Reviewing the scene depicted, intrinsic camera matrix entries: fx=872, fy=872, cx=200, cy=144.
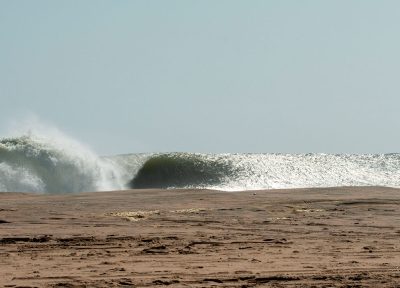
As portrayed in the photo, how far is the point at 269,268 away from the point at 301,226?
4.31m

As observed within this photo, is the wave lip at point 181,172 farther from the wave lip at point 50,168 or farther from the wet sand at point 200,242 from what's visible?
the wet sand at point 200,242

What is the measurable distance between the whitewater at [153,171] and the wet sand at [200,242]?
10864mm

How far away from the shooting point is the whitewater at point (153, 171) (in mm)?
29266

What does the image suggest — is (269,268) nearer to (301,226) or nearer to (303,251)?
(303,251)

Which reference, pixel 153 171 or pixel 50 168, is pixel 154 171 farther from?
pixel 50 168

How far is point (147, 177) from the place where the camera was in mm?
34844

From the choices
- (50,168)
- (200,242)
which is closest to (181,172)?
(50,168)

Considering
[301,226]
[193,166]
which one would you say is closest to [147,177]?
[193,166]

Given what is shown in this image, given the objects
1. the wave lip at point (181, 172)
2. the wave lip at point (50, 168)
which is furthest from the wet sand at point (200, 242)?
the wave lip at point (181, 172)

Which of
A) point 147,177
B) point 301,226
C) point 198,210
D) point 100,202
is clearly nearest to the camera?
point 301,226

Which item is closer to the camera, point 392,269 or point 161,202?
point 392,269

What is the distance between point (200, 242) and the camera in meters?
11.0

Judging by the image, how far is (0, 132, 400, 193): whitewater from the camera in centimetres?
2927

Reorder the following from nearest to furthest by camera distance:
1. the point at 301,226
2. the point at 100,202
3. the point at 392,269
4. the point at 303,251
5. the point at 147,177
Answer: the point at 392,269, the point at 303,251, the point at 301,226, the point at 100,202, the point at 147,177
